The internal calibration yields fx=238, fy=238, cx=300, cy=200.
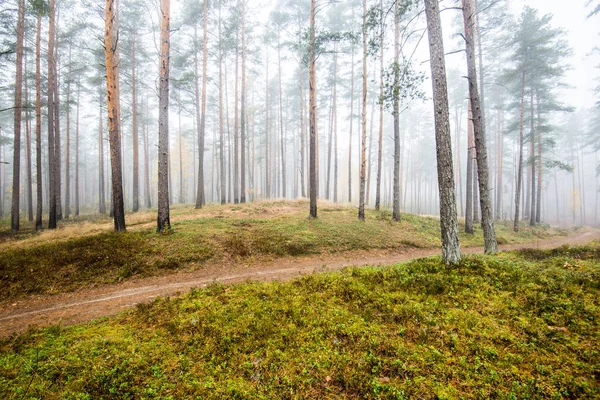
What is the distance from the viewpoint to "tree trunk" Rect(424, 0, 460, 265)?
5867 mm

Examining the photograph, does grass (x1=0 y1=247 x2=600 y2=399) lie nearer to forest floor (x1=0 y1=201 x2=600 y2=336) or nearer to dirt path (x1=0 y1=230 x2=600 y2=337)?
dirt path (x1=0 y1=230 x2=600 y2=337)

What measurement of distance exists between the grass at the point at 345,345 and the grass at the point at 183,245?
3.90 m

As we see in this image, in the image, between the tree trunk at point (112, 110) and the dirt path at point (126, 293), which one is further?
the tree trunk at point (112, 110)

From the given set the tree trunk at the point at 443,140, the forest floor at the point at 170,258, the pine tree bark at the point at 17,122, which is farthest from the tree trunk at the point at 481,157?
the pine tree bark at the point at 17,122

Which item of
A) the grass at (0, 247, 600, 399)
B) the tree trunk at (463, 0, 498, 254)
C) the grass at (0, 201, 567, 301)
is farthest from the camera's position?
the tree trunk at (463, 0, 498, 254)

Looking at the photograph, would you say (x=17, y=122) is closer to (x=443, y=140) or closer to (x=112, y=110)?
(x=112, y=110)

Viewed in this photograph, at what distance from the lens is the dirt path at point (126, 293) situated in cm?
547

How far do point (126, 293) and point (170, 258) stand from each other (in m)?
2.09

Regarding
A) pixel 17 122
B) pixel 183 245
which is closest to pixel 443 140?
pixel 183 245

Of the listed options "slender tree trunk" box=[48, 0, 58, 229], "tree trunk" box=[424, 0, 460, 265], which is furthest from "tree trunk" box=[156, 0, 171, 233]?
"tree trunk" box=[424, 0, 460, 265]

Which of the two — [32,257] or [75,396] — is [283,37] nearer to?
[32,257]

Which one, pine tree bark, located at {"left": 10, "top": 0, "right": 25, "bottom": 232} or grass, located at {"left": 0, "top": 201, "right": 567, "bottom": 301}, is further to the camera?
pine tree bark, located at {"left": 10, "top": 0, "right": 25, "bottom": 232}

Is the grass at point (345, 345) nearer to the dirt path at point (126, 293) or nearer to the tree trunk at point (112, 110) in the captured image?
the dirt path at point (126, 293)

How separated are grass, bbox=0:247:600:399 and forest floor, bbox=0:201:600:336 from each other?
208cm
